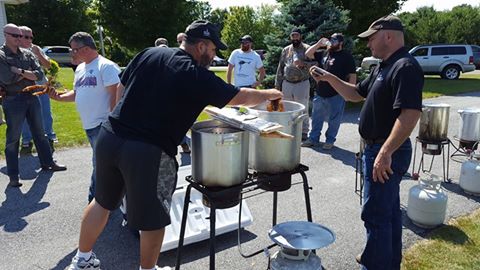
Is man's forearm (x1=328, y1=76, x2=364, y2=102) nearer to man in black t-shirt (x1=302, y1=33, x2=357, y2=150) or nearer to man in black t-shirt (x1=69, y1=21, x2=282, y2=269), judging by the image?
man in black t-shirt (x1=69, y1=21, x2=282, y2=269)

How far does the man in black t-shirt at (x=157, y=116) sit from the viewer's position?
2.44 meters

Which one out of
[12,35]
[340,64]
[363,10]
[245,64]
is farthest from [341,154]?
[363,10]

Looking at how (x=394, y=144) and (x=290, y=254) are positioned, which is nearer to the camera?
(x=290, y=254)

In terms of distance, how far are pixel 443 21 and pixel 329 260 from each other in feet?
136

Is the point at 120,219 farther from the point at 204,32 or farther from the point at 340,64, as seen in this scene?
the point at 340,64

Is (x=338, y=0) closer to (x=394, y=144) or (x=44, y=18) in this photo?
(x=394, y=144)

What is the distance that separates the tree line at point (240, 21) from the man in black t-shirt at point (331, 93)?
2237 mm

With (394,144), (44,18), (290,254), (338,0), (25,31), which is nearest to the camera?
(290,254)

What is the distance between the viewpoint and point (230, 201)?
2.67m

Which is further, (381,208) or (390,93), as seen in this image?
(381,208)

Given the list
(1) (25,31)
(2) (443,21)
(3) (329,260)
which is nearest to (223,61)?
(2) (443,21)

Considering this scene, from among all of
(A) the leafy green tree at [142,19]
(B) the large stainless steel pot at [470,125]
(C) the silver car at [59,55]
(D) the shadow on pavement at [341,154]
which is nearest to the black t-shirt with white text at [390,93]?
(B) the large stainless steel pot at [470,125]

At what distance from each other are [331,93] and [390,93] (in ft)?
13.4

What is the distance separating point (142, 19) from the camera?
24.0 metres
